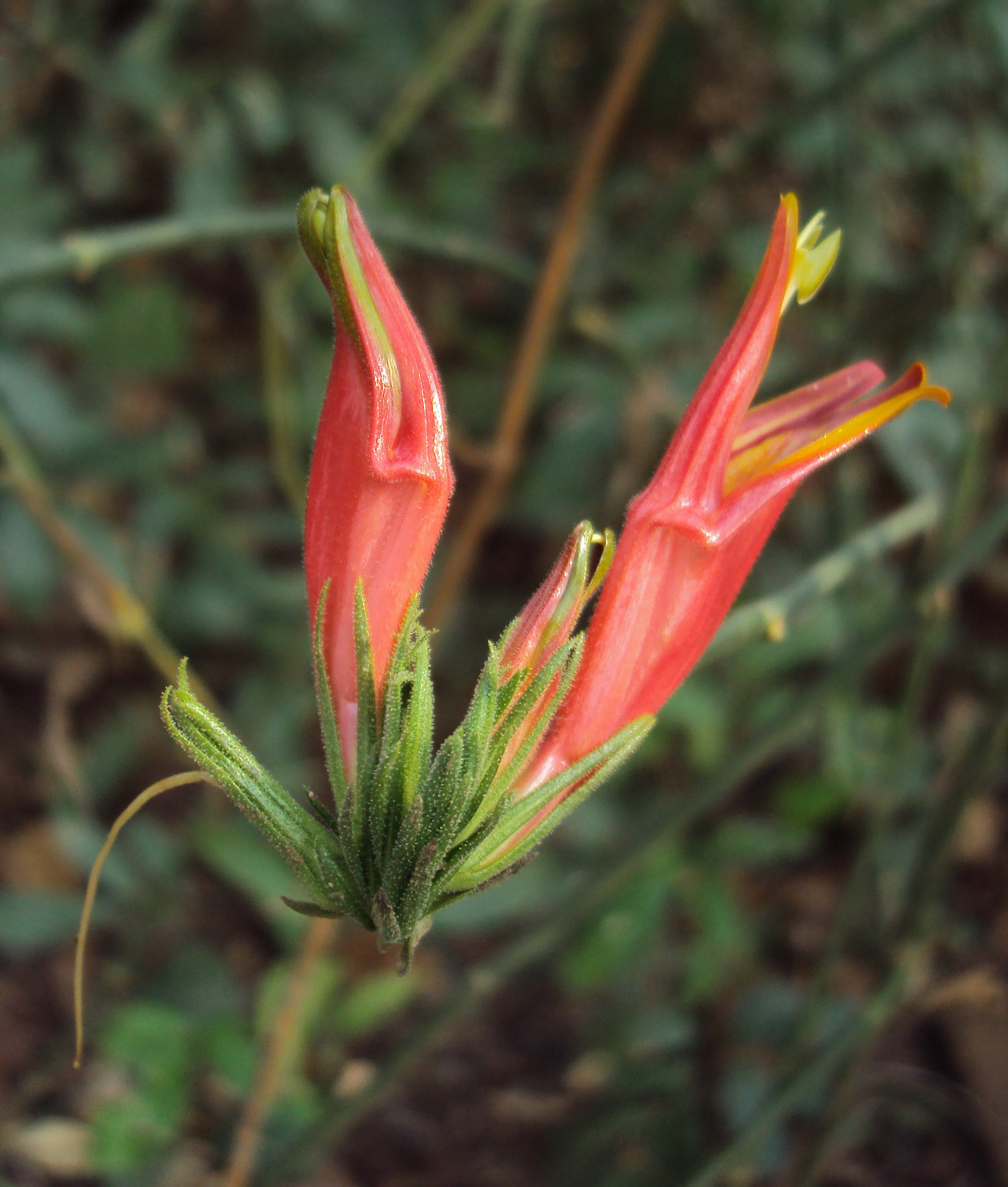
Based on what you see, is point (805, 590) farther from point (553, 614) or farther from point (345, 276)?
point (345, 276)

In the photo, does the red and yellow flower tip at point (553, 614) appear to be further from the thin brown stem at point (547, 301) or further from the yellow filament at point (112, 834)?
the thin brown stem at point (547, 301)

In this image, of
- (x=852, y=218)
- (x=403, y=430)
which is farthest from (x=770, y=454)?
(x=852, y=218)

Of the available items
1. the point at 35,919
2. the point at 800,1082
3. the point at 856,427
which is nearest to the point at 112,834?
the point at 856,427

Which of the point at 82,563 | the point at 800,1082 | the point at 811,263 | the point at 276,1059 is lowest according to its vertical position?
the point at 800,1082

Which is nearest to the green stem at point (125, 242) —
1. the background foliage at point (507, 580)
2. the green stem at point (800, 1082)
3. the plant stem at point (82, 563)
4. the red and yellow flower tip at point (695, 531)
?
the background foliage at point (507, 580)

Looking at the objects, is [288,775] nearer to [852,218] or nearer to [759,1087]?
[759,1087]
